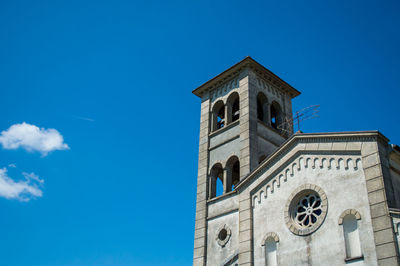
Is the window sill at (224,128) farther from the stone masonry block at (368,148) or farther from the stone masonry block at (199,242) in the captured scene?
the stone masonry block at (368,148)

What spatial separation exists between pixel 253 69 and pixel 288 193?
407 inches

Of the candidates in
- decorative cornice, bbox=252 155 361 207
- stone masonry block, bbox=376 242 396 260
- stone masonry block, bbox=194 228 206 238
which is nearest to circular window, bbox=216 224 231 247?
stone masonry block, bbox=194 228 206 238

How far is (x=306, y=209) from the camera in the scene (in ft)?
55.6

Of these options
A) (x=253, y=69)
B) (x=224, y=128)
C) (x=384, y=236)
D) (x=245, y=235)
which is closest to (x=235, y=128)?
(x=224, y=128)

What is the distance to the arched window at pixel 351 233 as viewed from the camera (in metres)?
14.5

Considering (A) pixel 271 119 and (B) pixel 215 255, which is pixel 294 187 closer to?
(B) pixel 215 255

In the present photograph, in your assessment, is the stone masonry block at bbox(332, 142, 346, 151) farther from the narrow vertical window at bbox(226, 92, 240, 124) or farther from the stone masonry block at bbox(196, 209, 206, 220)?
the narrow vertical window at bbox(226, 92, 240, 124)

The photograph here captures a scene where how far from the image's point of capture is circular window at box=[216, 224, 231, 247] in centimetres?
Answer: 2039

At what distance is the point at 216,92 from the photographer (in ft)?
89.4

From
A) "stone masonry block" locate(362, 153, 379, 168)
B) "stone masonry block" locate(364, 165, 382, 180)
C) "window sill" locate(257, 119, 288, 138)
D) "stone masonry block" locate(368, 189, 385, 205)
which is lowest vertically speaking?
"stone masonry block" locate(368, 189, 385, 205)

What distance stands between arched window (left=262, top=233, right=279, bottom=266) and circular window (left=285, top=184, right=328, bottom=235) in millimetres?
935

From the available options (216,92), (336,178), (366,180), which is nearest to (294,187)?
(336,178)

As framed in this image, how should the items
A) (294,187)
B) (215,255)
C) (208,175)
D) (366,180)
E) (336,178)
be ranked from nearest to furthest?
(366,180) < (336,178) < (294,187) < (215,255) < (208,175)

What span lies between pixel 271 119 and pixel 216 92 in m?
4.01
